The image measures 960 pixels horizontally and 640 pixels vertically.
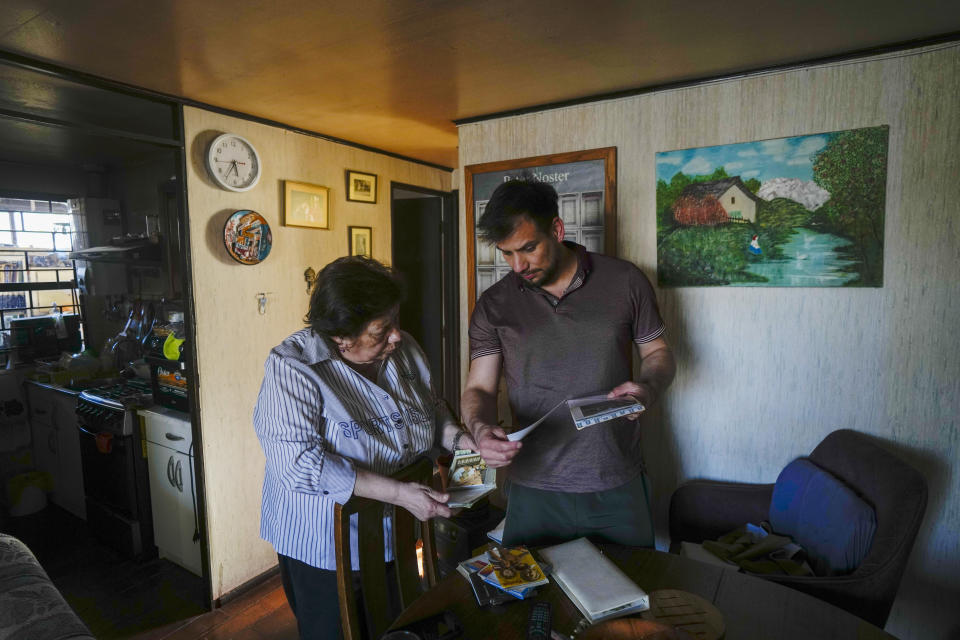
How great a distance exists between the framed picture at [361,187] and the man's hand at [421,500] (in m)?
2.56

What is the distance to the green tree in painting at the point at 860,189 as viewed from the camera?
1.99m

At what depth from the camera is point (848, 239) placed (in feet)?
6.70

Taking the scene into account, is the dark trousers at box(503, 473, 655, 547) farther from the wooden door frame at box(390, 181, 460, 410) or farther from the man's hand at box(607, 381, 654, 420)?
the wooden door frame at box(390, 181, 460, 410)

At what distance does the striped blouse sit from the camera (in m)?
1.35

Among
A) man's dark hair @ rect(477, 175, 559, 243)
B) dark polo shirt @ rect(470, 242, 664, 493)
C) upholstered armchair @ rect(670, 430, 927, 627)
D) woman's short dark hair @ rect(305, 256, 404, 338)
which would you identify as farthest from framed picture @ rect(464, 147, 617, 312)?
woman's short dark hair @ rect(305, 256, 404, 338)

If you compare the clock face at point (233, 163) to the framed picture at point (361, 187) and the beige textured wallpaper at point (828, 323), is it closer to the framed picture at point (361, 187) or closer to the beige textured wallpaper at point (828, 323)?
the framed picture at point (361, 187)

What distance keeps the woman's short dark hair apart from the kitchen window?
281cm

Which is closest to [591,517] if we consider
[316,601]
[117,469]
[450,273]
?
[316,601]

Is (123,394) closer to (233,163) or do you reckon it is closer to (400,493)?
(233,163)

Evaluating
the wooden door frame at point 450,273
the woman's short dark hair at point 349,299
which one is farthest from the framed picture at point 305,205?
the woman's short dark hair at point 349,299

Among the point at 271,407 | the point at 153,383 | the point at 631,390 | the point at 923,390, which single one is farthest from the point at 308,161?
the point at 923,390

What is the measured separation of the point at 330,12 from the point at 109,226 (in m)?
2.91

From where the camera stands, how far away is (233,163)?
2740 mm

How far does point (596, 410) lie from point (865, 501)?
106 cm
